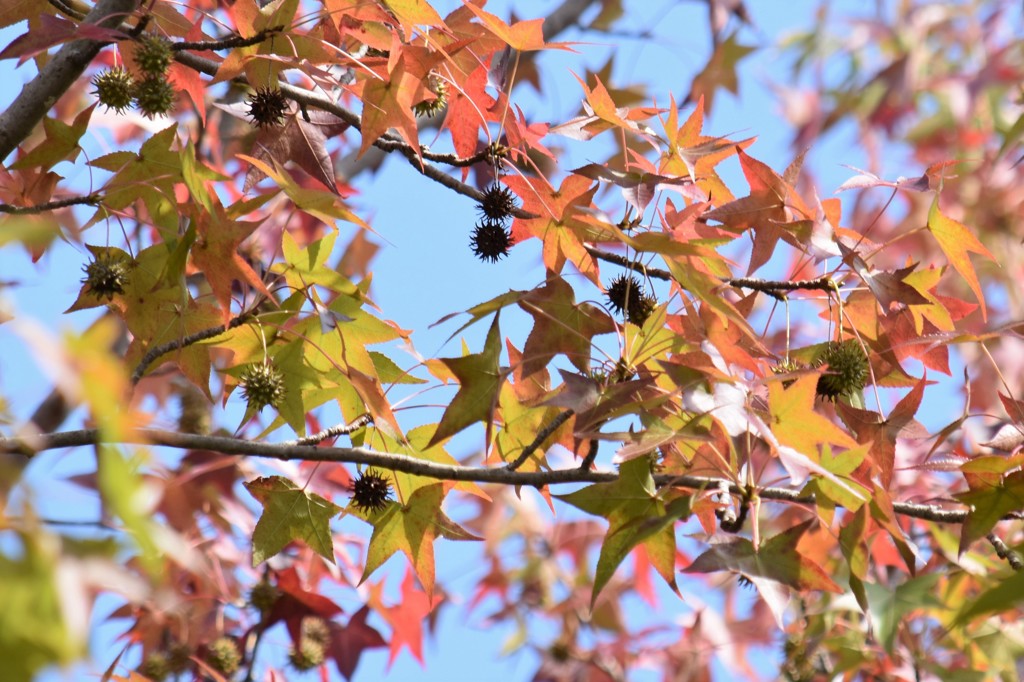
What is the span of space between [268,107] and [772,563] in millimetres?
901

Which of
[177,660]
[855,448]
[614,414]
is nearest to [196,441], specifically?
[614,414]

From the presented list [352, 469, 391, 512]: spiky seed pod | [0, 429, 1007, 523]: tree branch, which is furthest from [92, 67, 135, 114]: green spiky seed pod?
[352, 469, 391, 512]: spiky seed pod

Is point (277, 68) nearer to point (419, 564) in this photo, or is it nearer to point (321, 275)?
point (321, 275)

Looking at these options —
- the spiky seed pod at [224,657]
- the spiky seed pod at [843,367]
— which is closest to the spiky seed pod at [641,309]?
the spiky seed pod at [843,367]

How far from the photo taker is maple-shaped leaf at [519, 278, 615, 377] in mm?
1291

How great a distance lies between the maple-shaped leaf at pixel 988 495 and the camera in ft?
4.23

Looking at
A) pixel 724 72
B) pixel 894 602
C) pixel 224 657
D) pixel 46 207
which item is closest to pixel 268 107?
pixel 46 207

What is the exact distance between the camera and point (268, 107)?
1.44 meters

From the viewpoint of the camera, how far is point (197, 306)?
4.61ft

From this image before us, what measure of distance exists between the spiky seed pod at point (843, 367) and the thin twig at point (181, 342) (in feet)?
2.60

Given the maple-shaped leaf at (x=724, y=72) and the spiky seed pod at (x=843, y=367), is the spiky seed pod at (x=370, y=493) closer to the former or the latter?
the spiky seed pod at (x=843, y=367)

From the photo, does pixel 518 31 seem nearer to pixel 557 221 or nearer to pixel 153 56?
pixel 557 221

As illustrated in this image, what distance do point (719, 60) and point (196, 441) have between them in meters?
2.52

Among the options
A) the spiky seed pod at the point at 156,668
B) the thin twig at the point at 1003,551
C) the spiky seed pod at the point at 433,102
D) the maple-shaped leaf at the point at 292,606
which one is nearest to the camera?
the thin twig at the point at 1003,551
